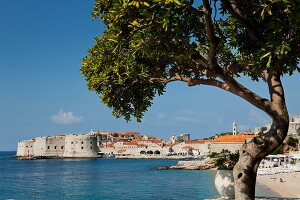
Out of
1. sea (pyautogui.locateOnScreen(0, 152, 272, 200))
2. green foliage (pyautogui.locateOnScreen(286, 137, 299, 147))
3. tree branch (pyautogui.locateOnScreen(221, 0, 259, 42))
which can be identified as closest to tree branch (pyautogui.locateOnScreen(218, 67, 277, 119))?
tree branch (pyautogui.locateOnScreen(221, 0, 259, 42))

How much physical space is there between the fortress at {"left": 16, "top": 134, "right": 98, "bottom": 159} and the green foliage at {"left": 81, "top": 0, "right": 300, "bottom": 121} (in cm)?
14075

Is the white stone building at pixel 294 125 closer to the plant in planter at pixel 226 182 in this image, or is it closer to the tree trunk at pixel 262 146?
the plant in planter at pixel 226 182

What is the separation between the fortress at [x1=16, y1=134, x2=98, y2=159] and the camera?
152m

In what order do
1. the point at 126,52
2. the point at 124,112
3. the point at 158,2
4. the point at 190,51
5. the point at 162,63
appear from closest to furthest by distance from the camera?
1. the point at 158,2
2. the point at 190,51
3. the point at 126,52
4. the point at 162,63
5. the point at 124,112

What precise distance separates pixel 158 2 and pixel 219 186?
7.93m

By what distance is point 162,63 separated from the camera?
39.3ft

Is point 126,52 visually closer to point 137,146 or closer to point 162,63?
point 162,63

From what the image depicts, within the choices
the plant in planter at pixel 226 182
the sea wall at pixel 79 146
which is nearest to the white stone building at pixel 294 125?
the sea wall at pixel 79 146

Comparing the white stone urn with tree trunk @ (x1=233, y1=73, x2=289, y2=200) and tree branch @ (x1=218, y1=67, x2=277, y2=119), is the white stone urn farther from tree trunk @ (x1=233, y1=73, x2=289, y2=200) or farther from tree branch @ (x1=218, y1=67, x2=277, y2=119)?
tree branch @ (x1=218, y1=67, x2=277, y2=119)

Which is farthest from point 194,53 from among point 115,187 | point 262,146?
point 115,187

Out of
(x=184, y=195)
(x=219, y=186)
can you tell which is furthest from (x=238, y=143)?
(x=219, y=186)

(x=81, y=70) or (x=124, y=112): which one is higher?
(x=81, y=70)

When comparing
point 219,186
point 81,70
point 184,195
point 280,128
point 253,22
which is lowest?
point 184,195

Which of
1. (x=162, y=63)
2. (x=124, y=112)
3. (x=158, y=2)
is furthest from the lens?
(x=124, y=112)
